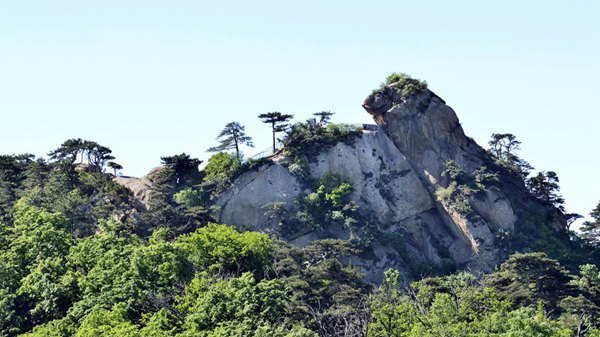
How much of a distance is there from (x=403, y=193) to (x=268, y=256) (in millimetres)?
22296

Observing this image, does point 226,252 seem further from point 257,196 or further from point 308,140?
point 308,140

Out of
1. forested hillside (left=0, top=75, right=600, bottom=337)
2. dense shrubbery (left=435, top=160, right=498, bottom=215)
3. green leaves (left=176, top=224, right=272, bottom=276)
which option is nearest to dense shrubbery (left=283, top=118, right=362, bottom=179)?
forested hillside (left=0, top=75, right=600, bottom=337)

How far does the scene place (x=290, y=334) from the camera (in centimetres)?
5769

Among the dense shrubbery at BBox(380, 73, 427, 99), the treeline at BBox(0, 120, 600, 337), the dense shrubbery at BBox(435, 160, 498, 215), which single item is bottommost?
the treeline at BBox(0, 120, 600, 337)

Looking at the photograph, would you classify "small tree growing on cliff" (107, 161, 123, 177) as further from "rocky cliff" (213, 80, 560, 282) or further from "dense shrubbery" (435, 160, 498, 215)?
"dense shrubbery" (435, 160, 498, 215)

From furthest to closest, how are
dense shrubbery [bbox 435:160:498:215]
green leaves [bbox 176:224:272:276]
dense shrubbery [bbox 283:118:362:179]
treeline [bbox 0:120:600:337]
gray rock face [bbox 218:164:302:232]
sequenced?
1. dense shrubbery [bbox 283:118:362:179]
2. dense shrubbery [bbox 435:160:498:215]
3. gray rock face [bbox 218:164:302:232]
4. green leaves [bbox 176:224:272:276]
5. treeline [bbox 0:120:600:337]

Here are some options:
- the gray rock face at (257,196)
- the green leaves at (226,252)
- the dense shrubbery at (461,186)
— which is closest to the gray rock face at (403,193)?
the gray rock face at (257,196)

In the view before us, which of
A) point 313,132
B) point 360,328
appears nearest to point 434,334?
point 360,328

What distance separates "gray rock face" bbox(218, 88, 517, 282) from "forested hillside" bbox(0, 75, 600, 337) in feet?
1.39

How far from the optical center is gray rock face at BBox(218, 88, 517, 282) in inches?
3590

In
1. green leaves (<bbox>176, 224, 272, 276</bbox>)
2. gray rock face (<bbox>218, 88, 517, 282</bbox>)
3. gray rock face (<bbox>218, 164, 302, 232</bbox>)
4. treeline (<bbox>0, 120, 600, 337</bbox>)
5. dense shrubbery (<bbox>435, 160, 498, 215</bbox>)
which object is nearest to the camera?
treeline (<bbox>0, 120, 600, 337</bbox>)

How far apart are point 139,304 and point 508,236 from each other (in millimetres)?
37488

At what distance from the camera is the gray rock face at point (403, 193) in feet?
299

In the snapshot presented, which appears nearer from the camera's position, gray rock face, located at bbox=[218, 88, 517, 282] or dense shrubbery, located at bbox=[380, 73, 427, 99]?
gray rock face, located at bbox=[218, 88, 517, 282]
